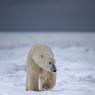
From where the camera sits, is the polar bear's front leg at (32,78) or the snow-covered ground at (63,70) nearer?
the polar bear's front leg at (32,78)

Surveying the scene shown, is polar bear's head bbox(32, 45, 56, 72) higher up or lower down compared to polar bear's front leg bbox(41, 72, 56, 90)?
higher up

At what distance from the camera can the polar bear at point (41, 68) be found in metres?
3.49

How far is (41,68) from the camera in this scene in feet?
11.8

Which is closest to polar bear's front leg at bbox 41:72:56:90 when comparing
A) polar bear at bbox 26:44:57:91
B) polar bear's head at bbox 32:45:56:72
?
polar bear at bbox 26:44:57:91

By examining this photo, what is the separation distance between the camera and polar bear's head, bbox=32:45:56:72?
136 inches

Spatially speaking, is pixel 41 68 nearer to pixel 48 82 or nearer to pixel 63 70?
pixel 48 82

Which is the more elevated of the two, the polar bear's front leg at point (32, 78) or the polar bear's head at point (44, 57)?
the polar bear's head at point (44, 57)

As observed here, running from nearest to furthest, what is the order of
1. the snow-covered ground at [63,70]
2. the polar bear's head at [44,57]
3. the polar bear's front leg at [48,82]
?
the polar bear's head at [44,57]
the polar bear's front leg at [48,82]
the snow-covered ground at [63,70]

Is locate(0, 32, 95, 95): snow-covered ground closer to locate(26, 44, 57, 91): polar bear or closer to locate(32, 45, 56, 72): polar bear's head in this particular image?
locate(26, 44, 57, 91): polar bear

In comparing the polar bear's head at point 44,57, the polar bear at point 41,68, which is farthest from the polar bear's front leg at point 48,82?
the polar bear's head at point 44,57

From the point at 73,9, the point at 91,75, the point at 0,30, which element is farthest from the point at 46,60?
the point at 0,30

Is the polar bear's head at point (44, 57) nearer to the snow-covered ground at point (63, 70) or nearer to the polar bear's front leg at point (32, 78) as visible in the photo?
the polar bear's front leg at point (32, 78)

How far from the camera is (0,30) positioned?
479 inches

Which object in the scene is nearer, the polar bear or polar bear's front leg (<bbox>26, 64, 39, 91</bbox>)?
the polar bear
